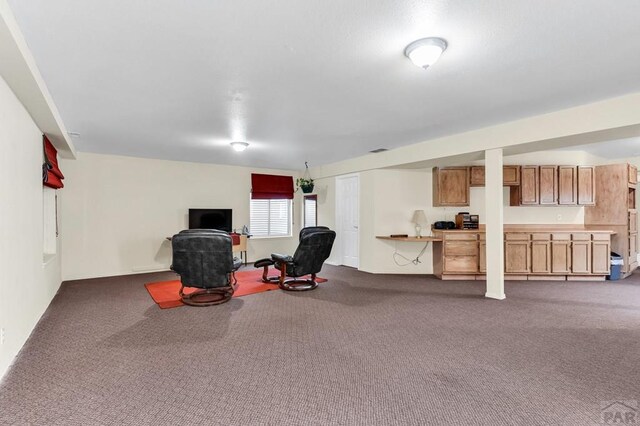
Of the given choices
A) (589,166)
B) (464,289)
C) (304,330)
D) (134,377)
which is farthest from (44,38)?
(589,166)

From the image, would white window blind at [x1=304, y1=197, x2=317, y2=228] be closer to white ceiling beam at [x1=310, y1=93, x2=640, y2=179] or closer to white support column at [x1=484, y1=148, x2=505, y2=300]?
white ceiling beam at [x1=310, y1=93, x2=640, y2=179]

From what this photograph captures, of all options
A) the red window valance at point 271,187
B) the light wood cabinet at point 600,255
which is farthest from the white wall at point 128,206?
the light wood cabinet at point 600,255

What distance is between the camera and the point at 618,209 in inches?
250

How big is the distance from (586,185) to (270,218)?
672 cm

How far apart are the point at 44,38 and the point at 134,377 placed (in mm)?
2492

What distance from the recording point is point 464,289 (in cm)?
527

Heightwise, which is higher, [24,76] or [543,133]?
[24,76]

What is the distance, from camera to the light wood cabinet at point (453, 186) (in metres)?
6.39

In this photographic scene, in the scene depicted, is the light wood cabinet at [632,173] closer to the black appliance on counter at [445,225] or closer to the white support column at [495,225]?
the black appliance on counter at [445,225]

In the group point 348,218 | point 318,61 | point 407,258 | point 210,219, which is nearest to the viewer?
point 318,61

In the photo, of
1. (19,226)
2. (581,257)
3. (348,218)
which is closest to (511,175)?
(581,257)

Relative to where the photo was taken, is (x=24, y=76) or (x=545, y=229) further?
(x=545, y=229)

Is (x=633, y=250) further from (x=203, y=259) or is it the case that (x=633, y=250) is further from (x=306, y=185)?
(x=203, y=259)

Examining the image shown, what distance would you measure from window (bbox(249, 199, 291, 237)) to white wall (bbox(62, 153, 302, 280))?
2.57ft
